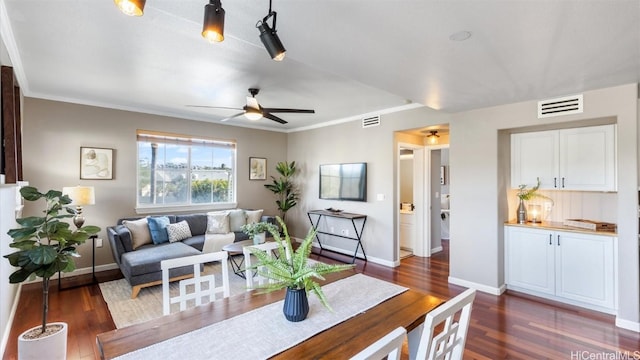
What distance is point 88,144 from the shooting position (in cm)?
446

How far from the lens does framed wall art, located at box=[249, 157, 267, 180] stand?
20.6 ft

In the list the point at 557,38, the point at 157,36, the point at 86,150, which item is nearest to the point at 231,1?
the point at 157,36

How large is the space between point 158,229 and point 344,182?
3.20 meters

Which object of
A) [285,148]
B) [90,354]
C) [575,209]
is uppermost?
[285,148]

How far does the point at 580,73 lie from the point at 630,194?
1.30 meters

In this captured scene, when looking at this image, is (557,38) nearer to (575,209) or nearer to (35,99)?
(575,209)

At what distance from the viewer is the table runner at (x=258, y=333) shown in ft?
3.94

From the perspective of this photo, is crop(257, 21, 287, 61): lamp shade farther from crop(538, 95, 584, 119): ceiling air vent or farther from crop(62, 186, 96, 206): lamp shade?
crop(62, 186, 96, 206): lamp shade

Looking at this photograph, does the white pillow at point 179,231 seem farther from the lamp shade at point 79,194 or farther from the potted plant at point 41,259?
the potted plant at point 41,259

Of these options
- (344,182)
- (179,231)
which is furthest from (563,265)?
(179,231)

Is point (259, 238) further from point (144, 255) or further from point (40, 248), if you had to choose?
point (40, 248)

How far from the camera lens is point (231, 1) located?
5.05 ft

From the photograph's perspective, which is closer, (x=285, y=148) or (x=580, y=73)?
(x=580, y=73)

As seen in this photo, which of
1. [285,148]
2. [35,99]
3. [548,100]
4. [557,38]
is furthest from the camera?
[285,148]
